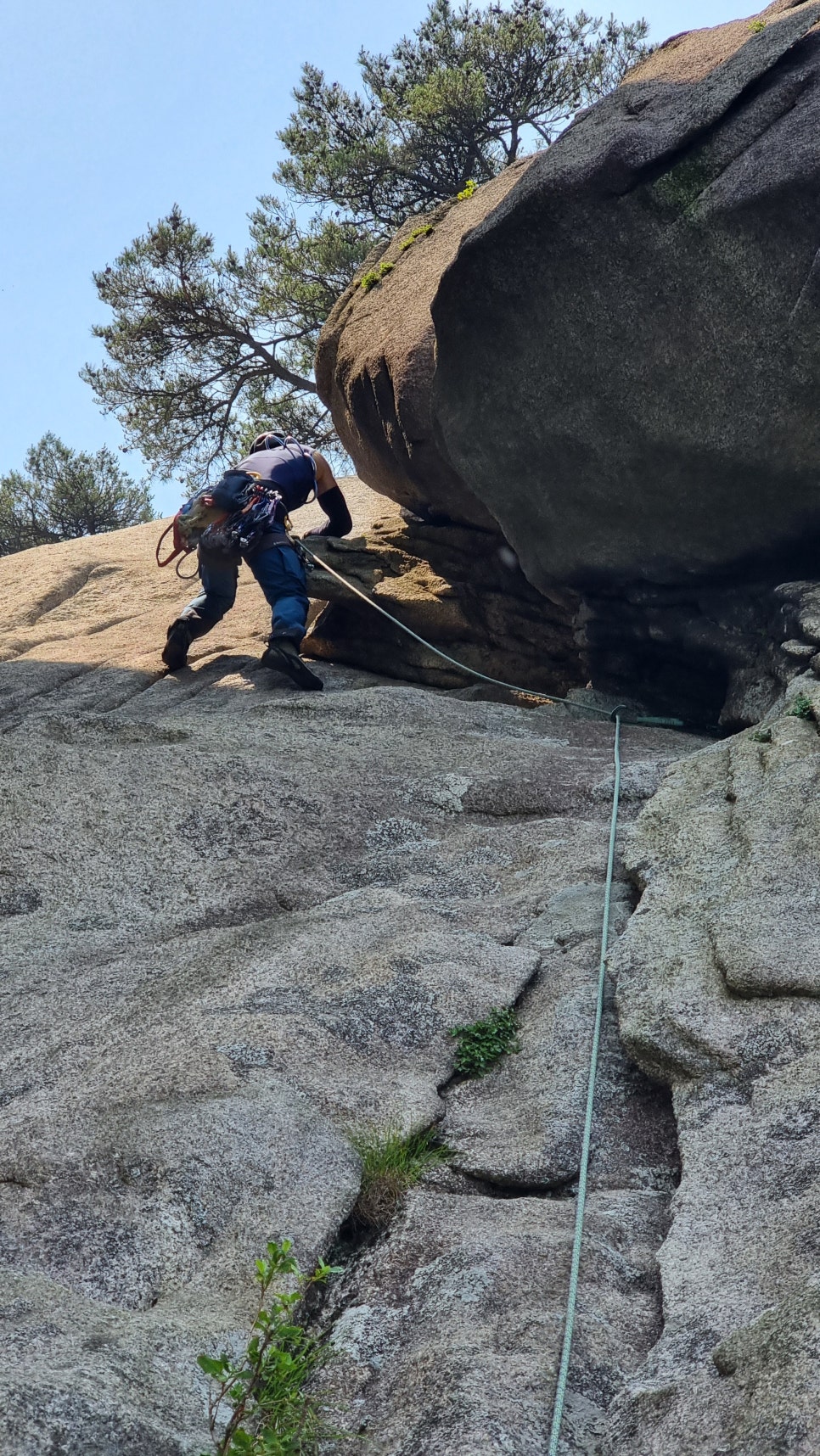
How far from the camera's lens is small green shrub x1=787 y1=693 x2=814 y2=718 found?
5.81m

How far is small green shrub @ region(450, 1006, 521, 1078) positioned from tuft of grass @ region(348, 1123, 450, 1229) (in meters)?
0.36

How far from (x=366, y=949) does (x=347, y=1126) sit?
3.64 feet

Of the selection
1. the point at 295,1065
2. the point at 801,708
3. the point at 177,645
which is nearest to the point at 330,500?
the point at 177,645

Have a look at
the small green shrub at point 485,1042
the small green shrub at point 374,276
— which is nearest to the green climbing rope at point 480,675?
the small green shrub at point 374,276

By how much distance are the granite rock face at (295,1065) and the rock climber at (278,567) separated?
178cm

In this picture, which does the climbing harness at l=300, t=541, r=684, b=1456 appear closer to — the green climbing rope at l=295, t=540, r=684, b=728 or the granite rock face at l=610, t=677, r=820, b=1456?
the granite rock face at l=610, t=677, r=820, b=1456

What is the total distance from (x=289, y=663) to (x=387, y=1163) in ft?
20.1

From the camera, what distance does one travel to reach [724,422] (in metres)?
7.23

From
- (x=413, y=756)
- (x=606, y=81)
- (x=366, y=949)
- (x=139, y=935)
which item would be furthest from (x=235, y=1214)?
(x=606, y=81)

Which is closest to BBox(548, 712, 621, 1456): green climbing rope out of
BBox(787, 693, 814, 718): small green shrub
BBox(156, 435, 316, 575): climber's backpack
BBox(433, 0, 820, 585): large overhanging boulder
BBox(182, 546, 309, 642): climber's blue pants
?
BBox(787, 693, 814, 718): small green shrub

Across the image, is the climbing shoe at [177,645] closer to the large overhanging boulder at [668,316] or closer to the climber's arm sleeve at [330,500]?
the climber's arm sleeve at [330,500]

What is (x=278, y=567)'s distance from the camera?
9.66 m

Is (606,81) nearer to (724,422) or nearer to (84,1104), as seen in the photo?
(724,422)

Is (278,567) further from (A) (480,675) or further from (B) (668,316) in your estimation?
(B) (668,316)
